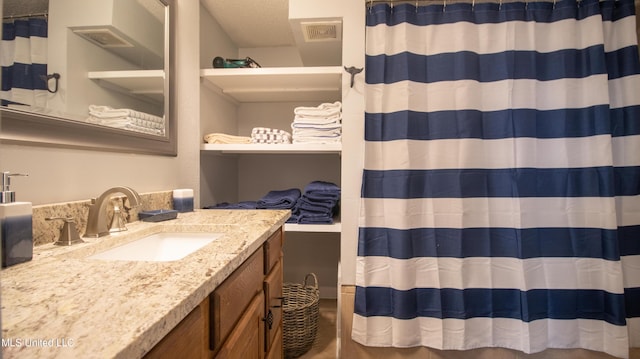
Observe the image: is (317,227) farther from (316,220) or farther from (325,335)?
(325,335)


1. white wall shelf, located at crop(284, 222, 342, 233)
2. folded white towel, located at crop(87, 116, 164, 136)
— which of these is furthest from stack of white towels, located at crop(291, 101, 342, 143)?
folded white towel, located at crop(87, 116, 164, 136)

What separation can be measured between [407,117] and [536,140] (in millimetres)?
596

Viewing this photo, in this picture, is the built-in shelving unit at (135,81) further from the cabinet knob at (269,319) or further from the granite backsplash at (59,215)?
the cabinet knob at (269,319)

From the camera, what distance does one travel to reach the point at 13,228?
565 millimetres

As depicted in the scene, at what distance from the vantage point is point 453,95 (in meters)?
1.25

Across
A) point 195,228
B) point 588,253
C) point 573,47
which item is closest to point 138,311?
point 195,228

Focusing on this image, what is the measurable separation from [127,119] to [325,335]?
4.96 feet

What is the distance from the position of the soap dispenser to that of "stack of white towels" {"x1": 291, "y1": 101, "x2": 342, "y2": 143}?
1058 millimetres

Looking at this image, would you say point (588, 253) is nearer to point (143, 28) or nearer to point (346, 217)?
point (346, 217)

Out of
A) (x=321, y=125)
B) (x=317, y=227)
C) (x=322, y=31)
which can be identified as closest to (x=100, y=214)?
(x=317, y=227)

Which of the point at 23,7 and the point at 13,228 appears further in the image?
the point at 23,7

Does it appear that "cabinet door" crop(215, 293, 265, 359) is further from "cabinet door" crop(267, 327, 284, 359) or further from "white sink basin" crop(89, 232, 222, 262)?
"white sink basin" crop(89, 232, 222, 262)

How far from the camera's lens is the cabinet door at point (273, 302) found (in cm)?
91

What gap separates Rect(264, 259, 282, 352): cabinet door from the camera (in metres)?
0.91
